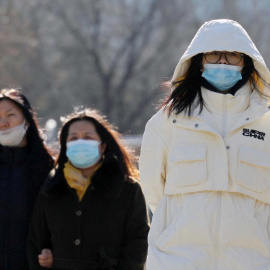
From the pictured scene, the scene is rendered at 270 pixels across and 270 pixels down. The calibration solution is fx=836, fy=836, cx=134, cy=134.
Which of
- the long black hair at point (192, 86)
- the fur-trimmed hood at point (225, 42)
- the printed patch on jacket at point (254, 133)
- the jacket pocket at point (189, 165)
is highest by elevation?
the fur-trimmed hood at point (225, 42)

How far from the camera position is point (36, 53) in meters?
23.0

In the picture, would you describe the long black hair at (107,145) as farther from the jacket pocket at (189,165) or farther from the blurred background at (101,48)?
the blurred background at (101,48)

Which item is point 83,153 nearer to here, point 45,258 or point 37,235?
point 37,235

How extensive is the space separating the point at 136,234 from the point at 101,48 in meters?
16.7

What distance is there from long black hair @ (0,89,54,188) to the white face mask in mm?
61

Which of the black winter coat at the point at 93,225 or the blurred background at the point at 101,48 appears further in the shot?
the blurred background at the point at 101,48

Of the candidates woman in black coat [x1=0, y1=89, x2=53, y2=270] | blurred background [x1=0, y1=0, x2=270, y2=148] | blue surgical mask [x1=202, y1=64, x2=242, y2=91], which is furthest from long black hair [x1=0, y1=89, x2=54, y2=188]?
blurred background [x1=0, y1=0, x2=270, y2=148]

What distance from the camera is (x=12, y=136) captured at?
6270mm

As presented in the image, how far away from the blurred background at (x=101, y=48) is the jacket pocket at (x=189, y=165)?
1659cm

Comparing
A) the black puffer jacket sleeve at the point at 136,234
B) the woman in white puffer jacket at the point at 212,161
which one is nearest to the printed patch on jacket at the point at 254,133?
the woman in white puffer jacket at the point at 212,161

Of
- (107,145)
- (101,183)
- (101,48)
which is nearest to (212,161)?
(101,183)

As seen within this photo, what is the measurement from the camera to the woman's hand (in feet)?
19.2

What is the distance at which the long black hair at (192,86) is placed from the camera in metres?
4.59

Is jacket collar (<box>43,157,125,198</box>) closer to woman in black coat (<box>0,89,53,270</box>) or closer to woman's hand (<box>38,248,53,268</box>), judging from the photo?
woman in black coat (<box>0,89,53,270</box>)
